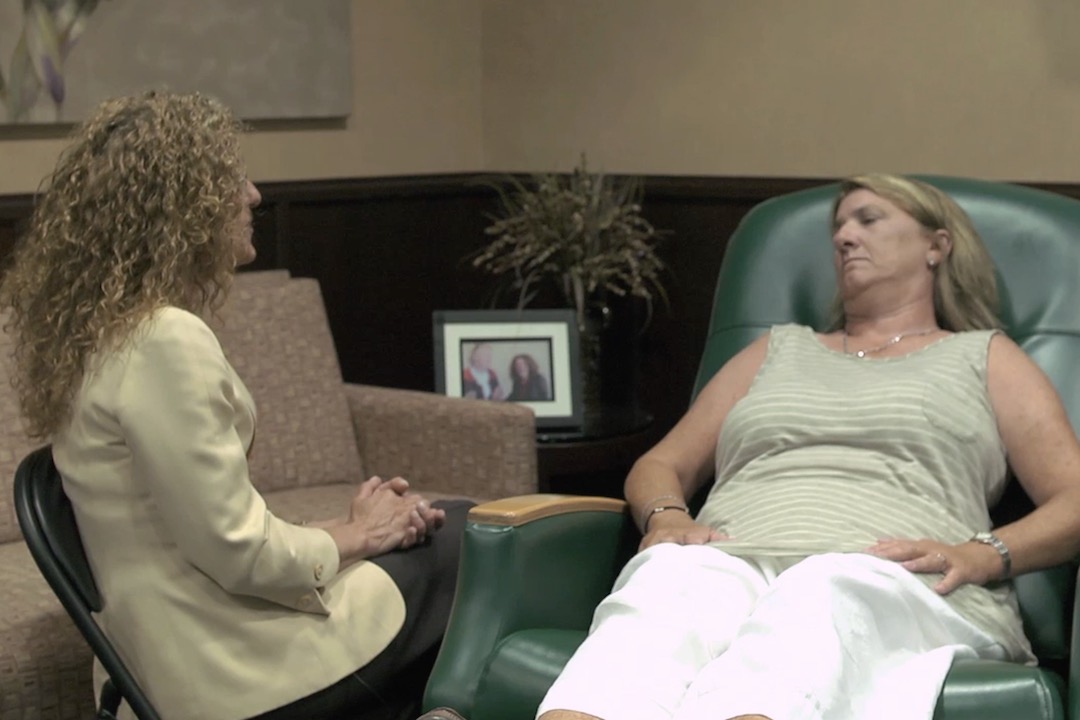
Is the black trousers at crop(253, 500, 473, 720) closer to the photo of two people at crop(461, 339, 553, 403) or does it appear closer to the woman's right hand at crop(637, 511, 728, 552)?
the woman's right hand at crop(637, 511, 728, 552)

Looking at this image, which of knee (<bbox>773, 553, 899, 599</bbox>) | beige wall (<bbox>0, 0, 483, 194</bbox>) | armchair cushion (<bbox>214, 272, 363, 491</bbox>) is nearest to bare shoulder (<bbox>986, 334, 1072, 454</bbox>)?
knee (<bbox>773, 553, 899, 599</bbox>)

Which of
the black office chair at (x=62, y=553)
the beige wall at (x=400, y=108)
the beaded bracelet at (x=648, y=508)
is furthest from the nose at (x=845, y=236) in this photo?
the beige wall at (x=400, y=108)

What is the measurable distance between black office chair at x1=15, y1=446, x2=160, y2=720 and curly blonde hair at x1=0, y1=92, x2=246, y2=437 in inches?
2.7

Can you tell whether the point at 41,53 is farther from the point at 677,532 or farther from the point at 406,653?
the point at 677,532

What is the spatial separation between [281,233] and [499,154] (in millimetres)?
737

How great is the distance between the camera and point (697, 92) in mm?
3719

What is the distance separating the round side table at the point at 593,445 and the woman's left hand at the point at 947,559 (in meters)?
1.32

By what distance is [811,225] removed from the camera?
8.52 feet

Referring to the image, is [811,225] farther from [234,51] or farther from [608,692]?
[234,51]

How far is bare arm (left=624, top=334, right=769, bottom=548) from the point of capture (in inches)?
91.2

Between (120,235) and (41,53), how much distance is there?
144cm

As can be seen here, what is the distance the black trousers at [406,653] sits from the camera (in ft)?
6.81

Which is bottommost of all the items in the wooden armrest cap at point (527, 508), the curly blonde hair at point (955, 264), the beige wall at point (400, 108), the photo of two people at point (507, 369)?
the wooden armrest cap at point (527, 508)

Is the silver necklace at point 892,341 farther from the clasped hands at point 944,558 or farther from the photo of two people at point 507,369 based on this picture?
the photo of two people at point 507,369
